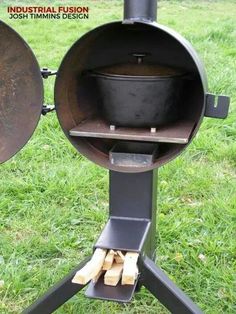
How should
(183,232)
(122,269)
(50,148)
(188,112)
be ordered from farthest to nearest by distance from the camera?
(50,148) → (183,232) → (188,112) → (122,269)

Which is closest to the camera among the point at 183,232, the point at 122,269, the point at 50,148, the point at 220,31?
the point at 122,269

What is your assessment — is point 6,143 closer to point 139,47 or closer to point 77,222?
point 139,47

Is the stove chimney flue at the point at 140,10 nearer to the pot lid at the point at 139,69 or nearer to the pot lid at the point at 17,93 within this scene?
the pot lid at the point at 139,69

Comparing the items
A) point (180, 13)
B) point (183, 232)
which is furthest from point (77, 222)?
point (180, 13)

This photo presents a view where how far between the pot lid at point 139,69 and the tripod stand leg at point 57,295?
617mm

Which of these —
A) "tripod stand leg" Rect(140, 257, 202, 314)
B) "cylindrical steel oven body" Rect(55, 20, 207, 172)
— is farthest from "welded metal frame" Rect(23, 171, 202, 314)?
"cylindrical steel oven body" Rect(55, 20, 207, 172)

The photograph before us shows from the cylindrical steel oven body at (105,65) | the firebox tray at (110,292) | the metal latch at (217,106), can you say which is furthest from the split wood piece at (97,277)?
the metal latch at (217,106)

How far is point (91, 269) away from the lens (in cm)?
151

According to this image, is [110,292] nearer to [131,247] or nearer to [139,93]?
[131,247]

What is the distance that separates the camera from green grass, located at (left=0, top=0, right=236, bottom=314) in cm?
202

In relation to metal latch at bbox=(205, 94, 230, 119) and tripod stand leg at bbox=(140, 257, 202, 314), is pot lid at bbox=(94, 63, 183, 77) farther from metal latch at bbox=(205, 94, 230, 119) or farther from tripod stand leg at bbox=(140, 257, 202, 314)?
tripod stand leg at bbox=(140, 257, 202, 314)

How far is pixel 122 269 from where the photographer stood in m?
1.58

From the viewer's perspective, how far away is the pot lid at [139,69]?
5.30ft

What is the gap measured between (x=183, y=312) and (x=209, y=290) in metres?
0.39
